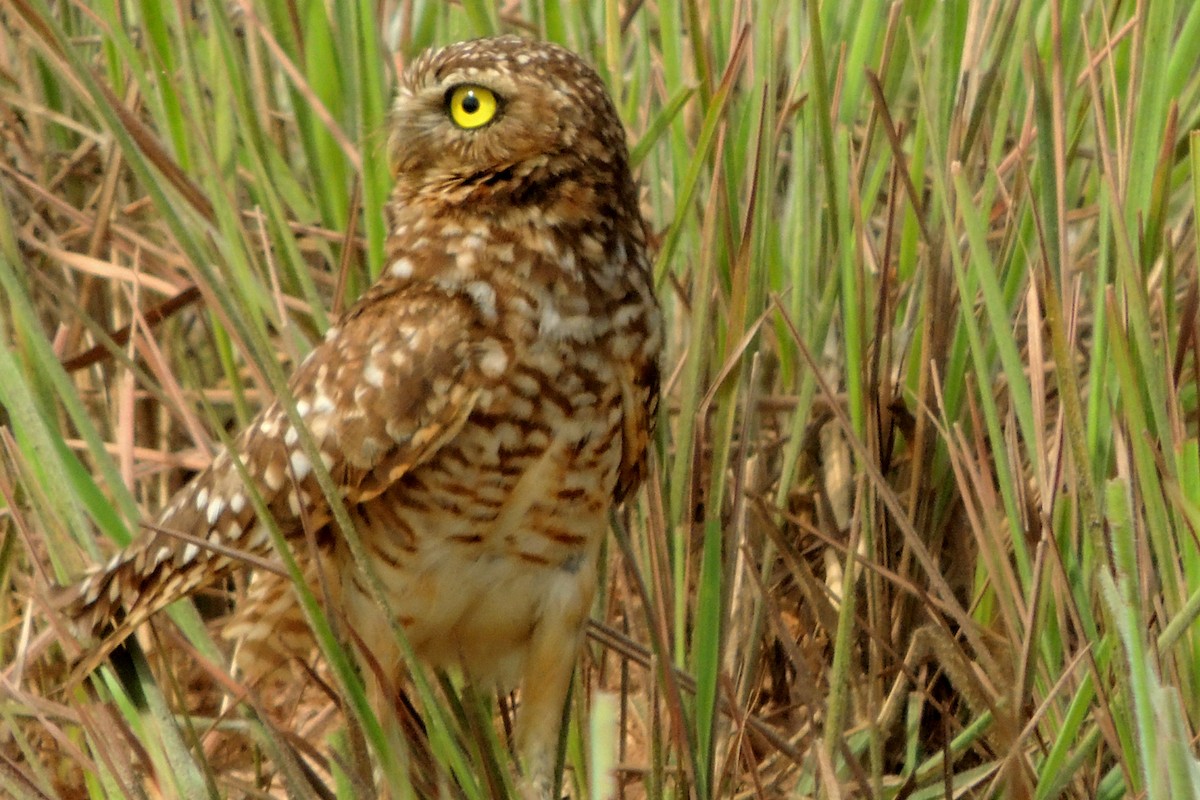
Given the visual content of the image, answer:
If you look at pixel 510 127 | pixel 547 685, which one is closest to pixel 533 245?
pixel 510 127

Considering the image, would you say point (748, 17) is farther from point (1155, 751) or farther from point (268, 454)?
point (1155, 751)

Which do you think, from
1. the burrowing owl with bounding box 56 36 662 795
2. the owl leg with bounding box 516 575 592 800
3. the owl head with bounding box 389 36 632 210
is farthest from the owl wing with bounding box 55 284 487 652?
the owl leg with bounding box 516 575 592 800

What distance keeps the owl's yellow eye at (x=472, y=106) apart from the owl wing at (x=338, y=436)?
19 centimetres

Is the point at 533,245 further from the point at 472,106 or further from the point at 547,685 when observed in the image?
the point at 547,685

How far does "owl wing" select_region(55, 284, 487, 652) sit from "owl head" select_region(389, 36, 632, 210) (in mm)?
139

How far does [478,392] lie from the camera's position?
168cm

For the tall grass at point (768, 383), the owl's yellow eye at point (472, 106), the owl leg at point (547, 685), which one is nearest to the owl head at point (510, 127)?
the owl's yellow eye at point (472, 106)

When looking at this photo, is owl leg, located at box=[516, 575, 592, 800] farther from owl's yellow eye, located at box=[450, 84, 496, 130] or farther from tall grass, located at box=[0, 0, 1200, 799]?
owl's yellow eye, located at box=[450, 84, 496, 130]

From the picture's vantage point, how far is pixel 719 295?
1947 mm

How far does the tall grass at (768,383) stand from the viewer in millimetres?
1521

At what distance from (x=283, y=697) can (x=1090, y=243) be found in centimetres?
144

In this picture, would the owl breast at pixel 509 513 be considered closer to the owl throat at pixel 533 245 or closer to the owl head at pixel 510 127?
the owl throat at pixel 533 245

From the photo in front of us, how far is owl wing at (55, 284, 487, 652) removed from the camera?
5.52 ft

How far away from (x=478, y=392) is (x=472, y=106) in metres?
0.32
